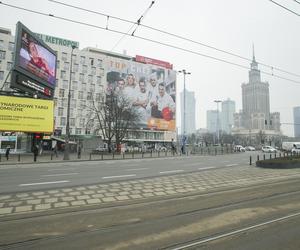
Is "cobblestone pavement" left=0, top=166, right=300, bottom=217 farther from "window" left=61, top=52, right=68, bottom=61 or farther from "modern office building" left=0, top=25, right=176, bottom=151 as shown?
"window" left=61, top=52, right=68, bottom=61

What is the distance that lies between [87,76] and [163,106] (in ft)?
102

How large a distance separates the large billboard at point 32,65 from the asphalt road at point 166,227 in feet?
90.7

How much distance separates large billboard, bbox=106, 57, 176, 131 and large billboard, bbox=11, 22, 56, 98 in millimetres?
57548

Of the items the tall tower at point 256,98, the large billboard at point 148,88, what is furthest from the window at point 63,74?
the tall tower at point 256,98

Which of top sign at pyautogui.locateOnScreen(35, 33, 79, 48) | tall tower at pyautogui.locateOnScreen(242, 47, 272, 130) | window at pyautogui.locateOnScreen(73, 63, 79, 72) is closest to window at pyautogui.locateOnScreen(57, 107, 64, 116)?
window at pyautogui.locateOnScreen(73, 63, 79, 72)

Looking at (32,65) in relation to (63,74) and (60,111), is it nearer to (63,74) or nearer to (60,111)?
(60,111)

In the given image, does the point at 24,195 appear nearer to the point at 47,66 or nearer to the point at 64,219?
the point at 64,219

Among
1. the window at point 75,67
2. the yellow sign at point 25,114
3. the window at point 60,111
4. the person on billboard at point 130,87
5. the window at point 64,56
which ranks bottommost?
the yellow sign at point 25,114

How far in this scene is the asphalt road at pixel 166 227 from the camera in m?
6.06

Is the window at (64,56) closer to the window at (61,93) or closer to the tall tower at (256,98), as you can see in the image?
the window at (61,93)

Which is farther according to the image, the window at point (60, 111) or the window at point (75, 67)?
the window at point (75, 67)

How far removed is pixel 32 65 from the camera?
3534cm

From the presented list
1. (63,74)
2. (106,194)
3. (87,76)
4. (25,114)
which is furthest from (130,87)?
(106,194)

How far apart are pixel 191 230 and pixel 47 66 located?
36987mm
